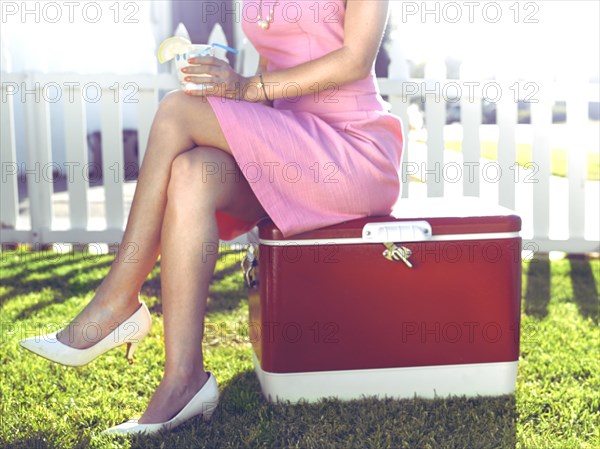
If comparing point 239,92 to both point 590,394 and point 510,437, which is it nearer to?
point 510,437

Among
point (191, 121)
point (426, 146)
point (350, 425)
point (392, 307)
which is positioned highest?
point (191, 121)

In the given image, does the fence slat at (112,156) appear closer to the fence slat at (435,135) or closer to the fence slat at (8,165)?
the fence slat at (8,165)

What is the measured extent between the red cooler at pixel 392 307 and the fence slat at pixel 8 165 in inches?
114

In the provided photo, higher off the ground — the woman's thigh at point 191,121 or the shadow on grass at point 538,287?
the woman's thigh at point 191,121

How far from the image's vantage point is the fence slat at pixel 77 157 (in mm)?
4668

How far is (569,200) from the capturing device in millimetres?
4668

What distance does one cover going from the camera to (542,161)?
15.3ft

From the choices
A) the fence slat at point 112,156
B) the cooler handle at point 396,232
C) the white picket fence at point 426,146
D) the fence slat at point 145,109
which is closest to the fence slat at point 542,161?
the white picket fence at point 426,146

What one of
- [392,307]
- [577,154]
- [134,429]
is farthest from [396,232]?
[577,154]

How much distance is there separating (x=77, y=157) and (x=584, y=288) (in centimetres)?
278

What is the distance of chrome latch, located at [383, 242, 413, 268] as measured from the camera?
223 centimetres

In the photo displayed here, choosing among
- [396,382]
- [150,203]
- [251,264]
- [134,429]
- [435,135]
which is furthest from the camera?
[435,135]

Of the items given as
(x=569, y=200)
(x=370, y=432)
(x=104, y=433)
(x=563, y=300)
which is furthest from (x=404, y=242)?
(x=569, y=200)

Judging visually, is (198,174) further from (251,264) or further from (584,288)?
(584,288)
